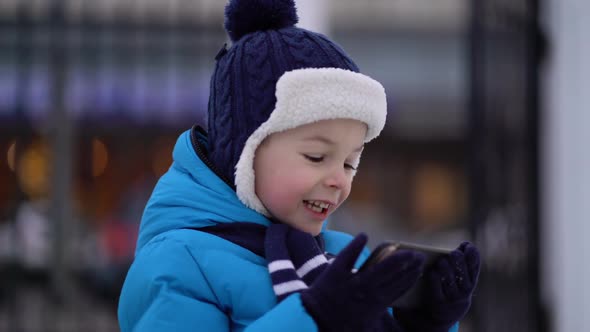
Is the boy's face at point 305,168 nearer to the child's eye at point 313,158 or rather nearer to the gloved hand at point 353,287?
the child's eye at point 313,158

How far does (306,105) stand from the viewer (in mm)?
1404

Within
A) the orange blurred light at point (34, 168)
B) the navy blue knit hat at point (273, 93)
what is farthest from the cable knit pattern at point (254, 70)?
the orange blurred light at point (34, 168)

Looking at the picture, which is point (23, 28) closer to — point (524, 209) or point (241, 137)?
point (524, 209)

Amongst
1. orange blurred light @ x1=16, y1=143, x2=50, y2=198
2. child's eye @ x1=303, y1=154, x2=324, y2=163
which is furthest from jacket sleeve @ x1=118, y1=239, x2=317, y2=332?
orange blurred light @ x1=16, y1=143, x2=50, y2=198

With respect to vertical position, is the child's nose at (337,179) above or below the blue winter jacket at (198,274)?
above

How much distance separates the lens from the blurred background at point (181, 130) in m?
4.25

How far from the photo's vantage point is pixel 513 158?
16.2 ft

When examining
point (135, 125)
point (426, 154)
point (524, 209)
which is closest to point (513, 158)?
point (524, 209)

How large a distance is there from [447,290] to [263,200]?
12.7 inches

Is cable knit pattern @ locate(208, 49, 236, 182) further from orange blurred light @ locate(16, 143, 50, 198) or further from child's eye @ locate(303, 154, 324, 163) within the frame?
orange blurred light @ locate(16, 143, 50, 198)

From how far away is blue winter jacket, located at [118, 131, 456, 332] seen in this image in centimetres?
133

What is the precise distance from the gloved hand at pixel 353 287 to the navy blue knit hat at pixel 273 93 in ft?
0.79

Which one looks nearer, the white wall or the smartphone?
the smartphone

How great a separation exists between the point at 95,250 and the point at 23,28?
316 centimetres
